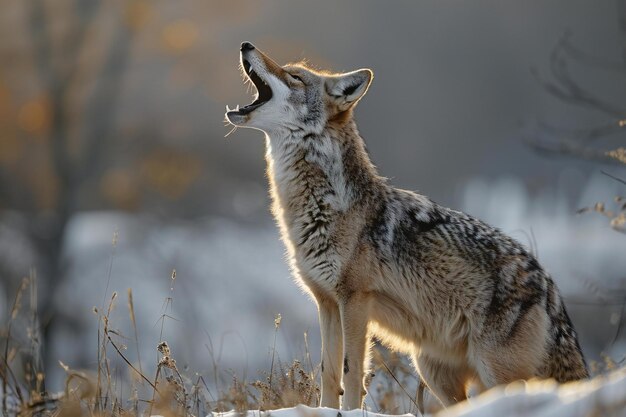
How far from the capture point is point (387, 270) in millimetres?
5965

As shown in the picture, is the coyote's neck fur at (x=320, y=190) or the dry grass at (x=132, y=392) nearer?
the dry grass at (x=132, y=392)

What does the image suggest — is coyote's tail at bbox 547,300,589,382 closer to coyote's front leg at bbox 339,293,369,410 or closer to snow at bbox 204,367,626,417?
coyote's front leg at bbox 339,293,369,410

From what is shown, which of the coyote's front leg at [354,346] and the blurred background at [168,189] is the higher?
the blurred background at [168,189]

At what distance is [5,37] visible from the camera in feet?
81.2

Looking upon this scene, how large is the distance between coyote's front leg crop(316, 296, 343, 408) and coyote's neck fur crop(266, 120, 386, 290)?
0.81ft

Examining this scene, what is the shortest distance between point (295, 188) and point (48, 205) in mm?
17534

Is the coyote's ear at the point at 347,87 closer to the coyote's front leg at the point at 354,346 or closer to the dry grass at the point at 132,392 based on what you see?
the coyote's front leg at the point at 354,346

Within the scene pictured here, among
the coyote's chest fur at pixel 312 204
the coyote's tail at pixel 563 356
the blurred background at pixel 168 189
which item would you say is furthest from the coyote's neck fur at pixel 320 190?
the blurred background at pixel 168 189

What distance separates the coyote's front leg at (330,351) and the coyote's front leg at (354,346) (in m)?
0.11

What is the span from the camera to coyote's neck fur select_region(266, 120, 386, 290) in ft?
19.5

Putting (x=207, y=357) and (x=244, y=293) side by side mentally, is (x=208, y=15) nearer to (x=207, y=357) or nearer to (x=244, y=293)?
(x=244, y=293)

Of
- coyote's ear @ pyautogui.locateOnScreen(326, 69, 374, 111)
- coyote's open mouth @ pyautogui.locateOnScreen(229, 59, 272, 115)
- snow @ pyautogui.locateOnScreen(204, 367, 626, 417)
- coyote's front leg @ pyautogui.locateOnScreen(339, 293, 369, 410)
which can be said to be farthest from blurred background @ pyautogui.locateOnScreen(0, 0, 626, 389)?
snow @ pyautogui.locateOnScreen(204, 367, 626, 417)

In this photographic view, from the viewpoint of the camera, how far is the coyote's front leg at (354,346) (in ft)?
18.9

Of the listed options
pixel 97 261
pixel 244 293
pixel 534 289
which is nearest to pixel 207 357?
pixel 244 293
